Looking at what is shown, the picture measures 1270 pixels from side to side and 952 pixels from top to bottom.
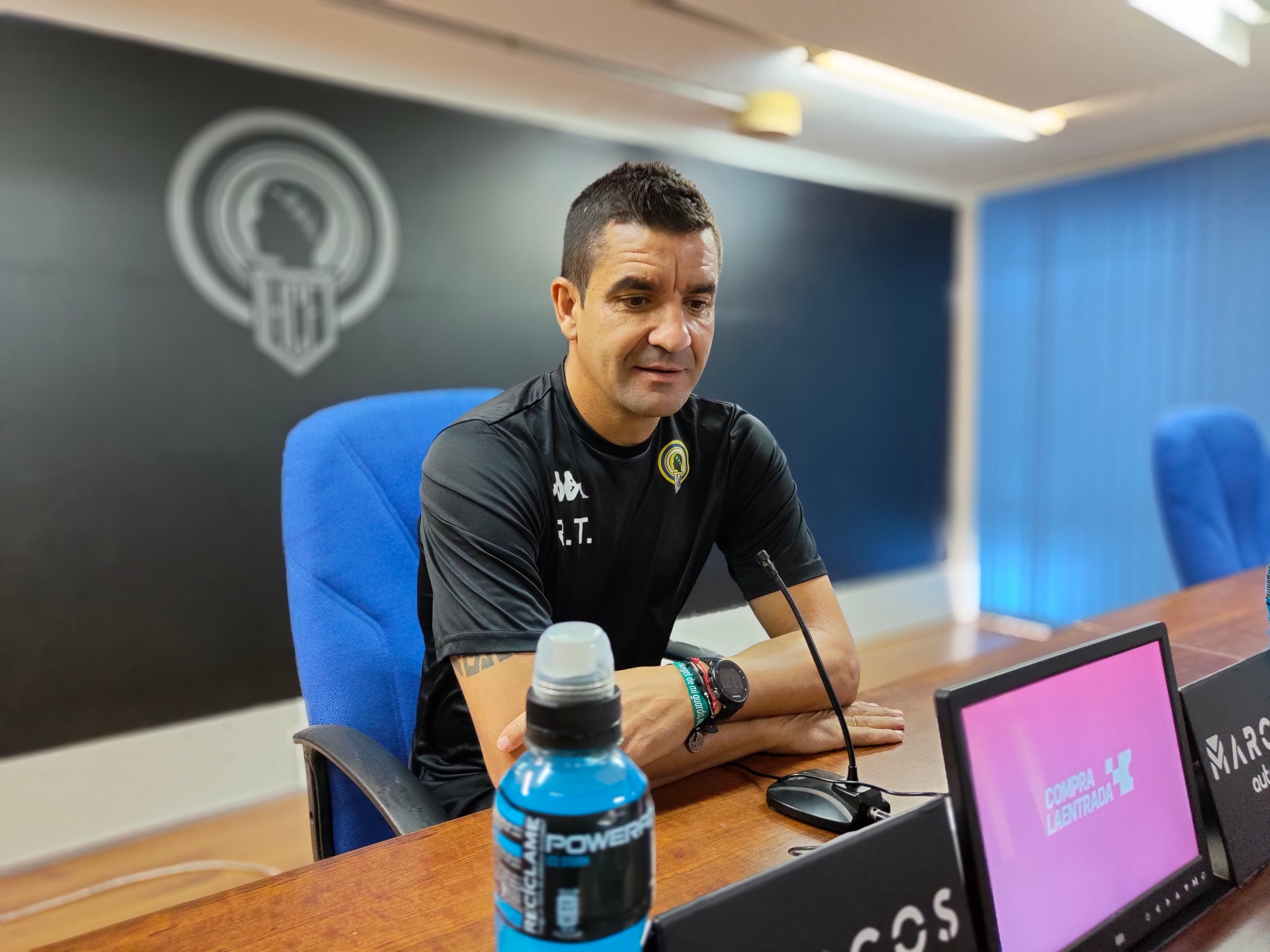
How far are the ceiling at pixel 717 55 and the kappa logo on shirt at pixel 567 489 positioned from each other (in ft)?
5.56

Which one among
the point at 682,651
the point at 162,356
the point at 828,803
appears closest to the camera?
the point at 828,803

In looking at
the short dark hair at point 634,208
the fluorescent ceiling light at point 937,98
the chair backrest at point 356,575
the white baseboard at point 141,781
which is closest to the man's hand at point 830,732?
the chair backrest at point 356,575

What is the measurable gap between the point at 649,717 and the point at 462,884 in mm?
254

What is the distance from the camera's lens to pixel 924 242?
4418 mm

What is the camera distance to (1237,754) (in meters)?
0.81

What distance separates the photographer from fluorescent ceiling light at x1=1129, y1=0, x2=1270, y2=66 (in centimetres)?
239

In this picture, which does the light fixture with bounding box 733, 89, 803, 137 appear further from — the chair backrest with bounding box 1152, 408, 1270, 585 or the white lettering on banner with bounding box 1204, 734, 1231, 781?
the white lettering on banner with bounding box 1204, 734, 1231, 781

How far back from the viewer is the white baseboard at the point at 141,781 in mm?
2238

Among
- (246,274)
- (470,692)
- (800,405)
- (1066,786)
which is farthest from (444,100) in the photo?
(1066,786)

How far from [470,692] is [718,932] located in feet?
1.71

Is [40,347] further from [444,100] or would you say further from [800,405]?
[800,405]

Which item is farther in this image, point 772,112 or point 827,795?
point 772,112

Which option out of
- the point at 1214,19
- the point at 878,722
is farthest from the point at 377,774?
the point at 1214,19

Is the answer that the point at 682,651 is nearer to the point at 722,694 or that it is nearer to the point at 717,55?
the point at 722,694
